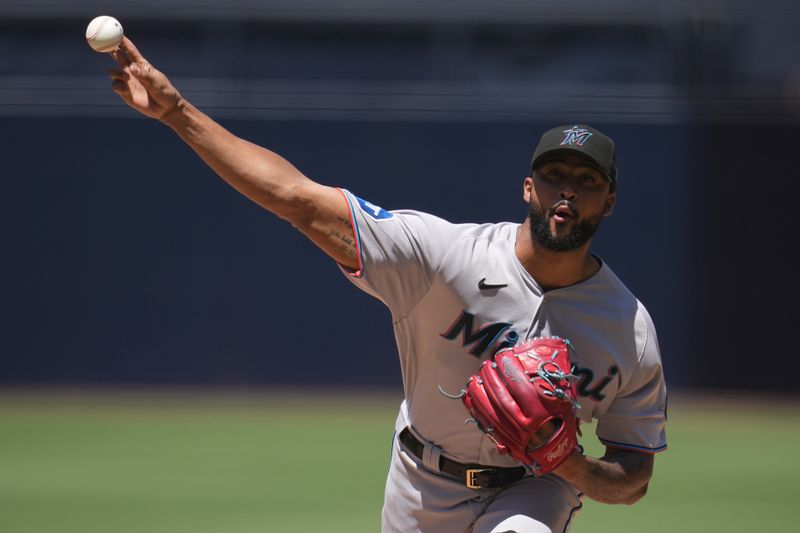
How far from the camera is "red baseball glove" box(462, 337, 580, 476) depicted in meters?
3.60

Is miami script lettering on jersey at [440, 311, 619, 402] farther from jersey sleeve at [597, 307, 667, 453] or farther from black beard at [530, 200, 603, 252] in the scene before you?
black beard at [530, 200, 603, 252]

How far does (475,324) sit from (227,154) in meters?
1.02

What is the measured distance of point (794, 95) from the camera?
11.8 metres

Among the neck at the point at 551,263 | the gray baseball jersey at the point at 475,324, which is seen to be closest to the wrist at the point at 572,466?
the gray baseball jersey at the point at 475,324

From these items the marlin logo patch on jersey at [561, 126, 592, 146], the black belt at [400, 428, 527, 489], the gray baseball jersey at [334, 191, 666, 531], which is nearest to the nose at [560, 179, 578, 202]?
the marlin logo patch on jersey at [561, 126, 592, 146]

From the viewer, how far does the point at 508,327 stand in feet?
12.7

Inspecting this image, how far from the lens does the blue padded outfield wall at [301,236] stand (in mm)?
11375

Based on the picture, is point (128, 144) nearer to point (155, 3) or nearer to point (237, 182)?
point (155, 3)

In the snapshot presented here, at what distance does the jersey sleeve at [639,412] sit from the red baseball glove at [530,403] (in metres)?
0.39

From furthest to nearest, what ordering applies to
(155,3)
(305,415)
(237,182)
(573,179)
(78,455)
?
(155,3) < (305,415) < (78,455) < (573,179) < (237,182)

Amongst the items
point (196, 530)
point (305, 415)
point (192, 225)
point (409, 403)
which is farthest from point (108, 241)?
point (409, 403)

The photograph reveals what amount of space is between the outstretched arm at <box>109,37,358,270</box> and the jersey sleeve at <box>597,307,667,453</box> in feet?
4.06

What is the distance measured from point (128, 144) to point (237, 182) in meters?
8.36

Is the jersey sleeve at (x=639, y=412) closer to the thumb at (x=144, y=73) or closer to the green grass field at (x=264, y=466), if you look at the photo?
the thumb at (x=144, y=73)
